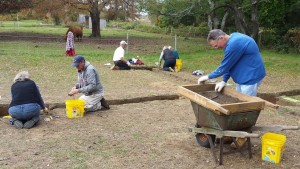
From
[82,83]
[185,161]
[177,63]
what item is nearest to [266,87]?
[177,63]

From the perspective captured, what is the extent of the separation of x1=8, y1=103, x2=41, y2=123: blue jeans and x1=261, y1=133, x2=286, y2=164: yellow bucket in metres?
3.88

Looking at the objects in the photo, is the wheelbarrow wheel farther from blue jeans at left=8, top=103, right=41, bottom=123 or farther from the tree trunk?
the tree trunk

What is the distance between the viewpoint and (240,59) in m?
5.24

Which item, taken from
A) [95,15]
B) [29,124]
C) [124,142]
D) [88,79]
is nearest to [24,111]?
[29,124]

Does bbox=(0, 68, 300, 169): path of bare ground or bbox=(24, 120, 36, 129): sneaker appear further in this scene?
bbox=(24, 120, 36, 129): sneaker

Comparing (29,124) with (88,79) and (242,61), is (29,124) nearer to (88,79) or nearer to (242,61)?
(88,79)

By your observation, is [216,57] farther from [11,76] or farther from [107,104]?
[107,104]

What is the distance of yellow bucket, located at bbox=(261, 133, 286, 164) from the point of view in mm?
4977

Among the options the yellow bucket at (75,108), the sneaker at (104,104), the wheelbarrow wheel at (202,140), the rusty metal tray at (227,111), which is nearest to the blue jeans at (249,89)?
the rusty metal tray at (227,111)

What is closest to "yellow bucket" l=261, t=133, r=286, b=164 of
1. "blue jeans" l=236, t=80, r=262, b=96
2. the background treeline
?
"blue jeans" l=236, t=80, r=262, b=96

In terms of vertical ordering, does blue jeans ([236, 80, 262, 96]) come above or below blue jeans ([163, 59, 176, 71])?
above

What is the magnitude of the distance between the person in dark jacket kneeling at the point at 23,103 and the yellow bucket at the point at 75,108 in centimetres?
67

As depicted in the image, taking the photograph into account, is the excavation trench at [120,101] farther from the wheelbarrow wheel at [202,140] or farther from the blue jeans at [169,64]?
the blue jeans at [169,64]

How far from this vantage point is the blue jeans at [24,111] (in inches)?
253
